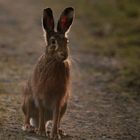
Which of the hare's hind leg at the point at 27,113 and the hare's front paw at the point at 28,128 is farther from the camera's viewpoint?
the hare's front paw at the point at 28,128

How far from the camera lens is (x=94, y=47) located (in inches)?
603

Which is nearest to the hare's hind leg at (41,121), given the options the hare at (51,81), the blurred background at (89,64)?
the hare at (51,81)

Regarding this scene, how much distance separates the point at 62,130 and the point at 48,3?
44.7 feet

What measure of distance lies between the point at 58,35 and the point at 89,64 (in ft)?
19.6

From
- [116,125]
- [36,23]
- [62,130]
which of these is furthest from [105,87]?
[36,23]

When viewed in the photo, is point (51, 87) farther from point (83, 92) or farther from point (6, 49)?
point (6, 49)

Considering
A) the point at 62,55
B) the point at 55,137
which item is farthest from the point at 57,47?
the point at 55,137

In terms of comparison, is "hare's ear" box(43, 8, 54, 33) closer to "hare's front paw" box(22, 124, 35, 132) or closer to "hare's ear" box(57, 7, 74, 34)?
"hare's ear" box(57, 7, 74, 34)

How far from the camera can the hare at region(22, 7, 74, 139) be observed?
7.50 meters

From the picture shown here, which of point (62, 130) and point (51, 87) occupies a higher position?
point (51, 87)

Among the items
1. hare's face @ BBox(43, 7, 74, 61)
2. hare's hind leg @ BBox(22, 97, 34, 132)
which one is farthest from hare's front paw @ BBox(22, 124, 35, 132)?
hare's face @ BBox(43, 7, 74, 61)

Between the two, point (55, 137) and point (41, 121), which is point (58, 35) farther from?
point (55, 137)

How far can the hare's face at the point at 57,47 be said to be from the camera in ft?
24.0

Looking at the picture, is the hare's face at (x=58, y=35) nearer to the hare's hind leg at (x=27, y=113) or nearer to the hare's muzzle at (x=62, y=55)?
the hare's muzzle at (x=62, y=55)
